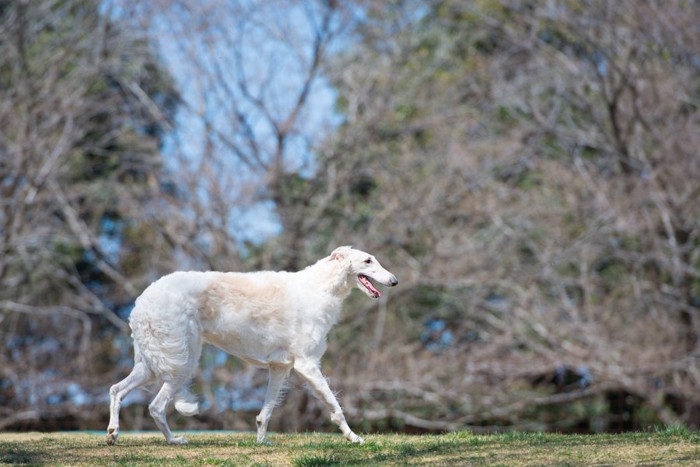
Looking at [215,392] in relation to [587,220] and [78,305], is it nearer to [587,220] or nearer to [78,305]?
[78,305]

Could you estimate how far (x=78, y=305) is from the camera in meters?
25.4

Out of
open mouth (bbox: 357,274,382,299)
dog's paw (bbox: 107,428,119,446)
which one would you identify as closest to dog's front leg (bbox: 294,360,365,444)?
open mouth (bbox: 357,274,382,299)

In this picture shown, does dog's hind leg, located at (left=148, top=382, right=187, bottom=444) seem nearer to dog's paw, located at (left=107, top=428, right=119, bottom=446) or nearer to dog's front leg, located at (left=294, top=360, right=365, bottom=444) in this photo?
dog's paw, located at (left=107, top=428, right=119, bottom=446)

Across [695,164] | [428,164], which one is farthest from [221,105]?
[695,164]

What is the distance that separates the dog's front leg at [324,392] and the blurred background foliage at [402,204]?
12.4 meters

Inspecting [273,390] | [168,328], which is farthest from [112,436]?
[273,390]

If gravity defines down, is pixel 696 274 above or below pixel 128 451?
above

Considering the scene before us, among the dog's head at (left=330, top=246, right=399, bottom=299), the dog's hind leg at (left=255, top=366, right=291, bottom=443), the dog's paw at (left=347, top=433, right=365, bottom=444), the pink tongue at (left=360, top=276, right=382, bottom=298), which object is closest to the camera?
the dog's paw at (left=347, top=433, right=365, bottom=444)

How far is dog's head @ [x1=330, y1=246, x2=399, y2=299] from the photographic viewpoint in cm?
1004

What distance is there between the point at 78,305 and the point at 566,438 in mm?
18048

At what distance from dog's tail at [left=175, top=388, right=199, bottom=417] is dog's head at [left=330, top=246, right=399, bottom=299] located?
6.37 ft

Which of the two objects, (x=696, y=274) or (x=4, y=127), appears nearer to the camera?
(x=696, y=274)

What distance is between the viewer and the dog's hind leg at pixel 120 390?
928 cm

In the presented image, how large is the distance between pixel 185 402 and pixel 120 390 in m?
0.62
